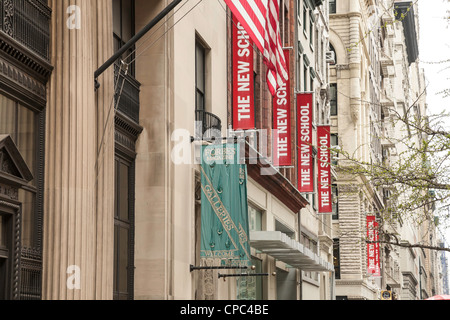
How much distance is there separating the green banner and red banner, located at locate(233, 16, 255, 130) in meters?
3.82

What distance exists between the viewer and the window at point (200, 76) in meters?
23.8

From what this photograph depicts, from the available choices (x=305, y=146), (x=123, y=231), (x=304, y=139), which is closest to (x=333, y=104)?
(x=305, y=146)

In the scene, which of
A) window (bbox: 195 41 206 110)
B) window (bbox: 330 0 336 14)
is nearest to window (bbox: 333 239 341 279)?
window (bbox: 330 0 336 14)

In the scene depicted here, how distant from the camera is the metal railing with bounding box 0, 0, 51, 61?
13.5m

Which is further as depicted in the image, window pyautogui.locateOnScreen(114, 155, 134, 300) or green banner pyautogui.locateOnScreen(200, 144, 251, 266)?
green banner pyautogui.locateOnScreen(200, 144, 251, 266)

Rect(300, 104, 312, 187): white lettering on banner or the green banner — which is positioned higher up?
Rect(300, 104, 312, 187): white lettering on banner

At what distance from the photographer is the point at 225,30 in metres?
26.5

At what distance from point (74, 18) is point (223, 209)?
7.92 metres

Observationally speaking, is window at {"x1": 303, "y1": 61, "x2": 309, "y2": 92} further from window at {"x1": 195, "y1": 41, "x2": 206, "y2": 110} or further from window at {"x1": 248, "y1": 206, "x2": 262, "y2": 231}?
window at {"x1": 195, "y1": 41, "x2": 206, "y2": 110}

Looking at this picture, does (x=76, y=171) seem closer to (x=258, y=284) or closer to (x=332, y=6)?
(x=258, y=284)

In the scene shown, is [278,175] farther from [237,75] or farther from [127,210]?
[127,210]

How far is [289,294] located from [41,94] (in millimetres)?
24690

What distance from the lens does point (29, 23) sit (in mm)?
14266
